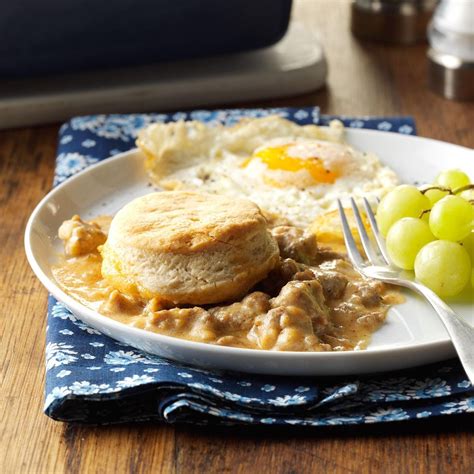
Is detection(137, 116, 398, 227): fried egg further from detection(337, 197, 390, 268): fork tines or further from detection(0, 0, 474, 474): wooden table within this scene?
detection(0, 0, 474, 474): wooden table

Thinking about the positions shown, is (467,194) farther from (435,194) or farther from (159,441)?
(159,441)

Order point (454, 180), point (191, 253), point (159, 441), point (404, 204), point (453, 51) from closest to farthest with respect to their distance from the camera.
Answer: point (159, 441) → point (191, 253) → point (404, 204) → point (454, 180) → point (453, 51)

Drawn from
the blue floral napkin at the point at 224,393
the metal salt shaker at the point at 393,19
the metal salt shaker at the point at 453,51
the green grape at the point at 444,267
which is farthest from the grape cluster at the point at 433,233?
the metal salt shaker at the point at 393,19

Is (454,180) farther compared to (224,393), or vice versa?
(454,180)

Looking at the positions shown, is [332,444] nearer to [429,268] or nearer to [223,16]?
[429,268]

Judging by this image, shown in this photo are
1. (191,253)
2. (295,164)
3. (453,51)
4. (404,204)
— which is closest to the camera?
(191,253)

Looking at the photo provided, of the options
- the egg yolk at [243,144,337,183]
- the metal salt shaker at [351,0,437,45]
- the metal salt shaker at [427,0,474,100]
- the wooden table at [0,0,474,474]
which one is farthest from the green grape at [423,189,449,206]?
the metal salt shaker at [351,0,437,45]

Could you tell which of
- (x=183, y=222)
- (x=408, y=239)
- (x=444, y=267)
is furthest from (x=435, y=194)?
(x=183, y=222)

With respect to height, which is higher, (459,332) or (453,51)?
(459,332)
